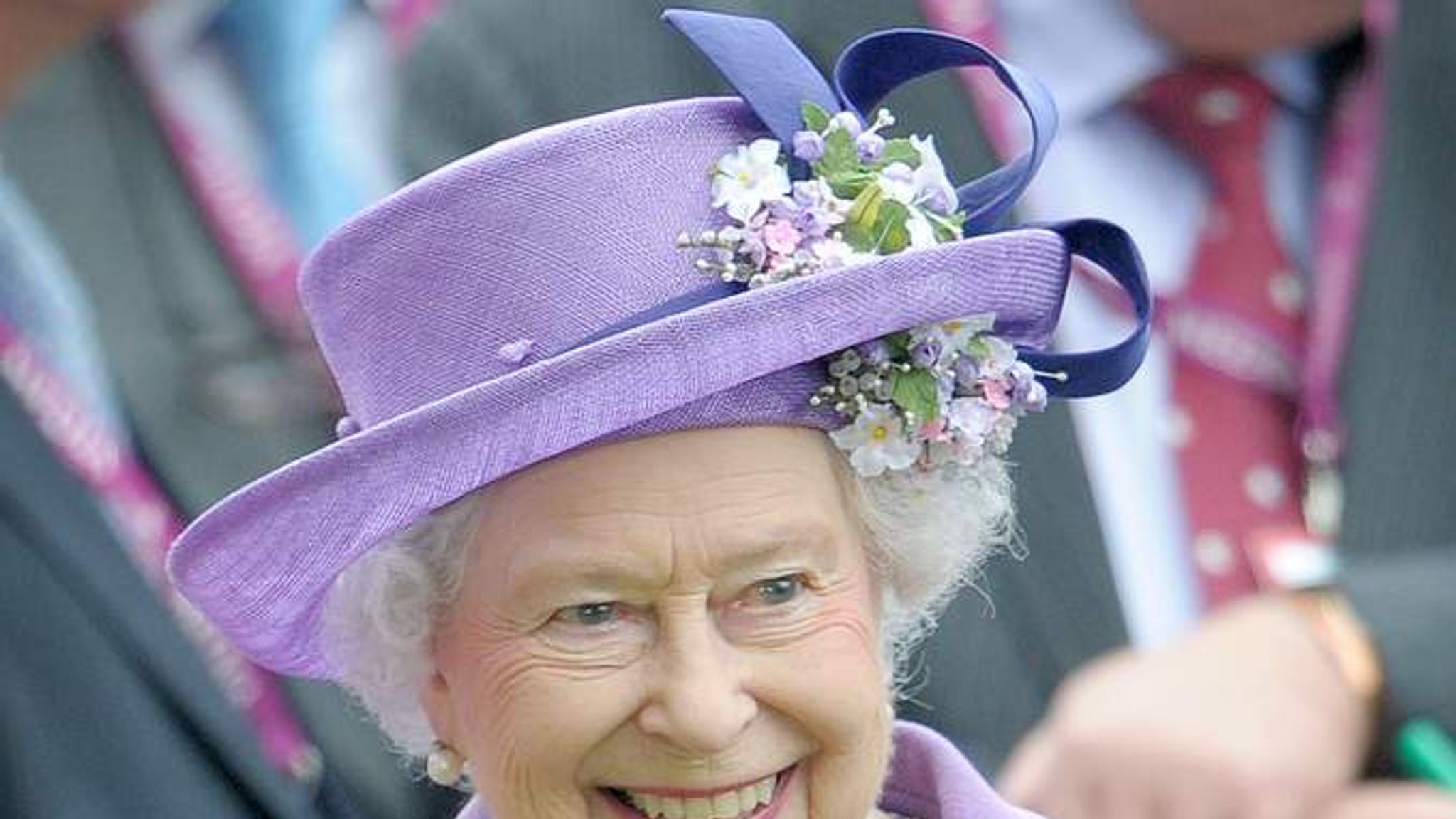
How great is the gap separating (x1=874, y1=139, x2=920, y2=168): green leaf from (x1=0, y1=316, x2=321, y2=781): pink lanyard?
1.09m

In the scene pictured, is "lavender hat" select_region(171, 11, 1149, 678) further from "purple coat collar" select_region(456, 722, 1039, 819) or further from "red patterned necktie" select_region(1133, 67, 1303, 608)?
"red patterned necktie" select_region(1133, 67, 1303, 608)

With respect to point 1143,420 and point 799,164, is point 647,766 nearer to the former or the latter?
point 799,164

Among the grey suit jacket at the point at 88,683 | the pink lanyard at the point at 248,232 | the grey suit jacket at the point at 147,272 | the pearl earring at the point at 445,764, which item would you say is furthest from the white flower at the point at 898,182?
the pink lanyard at the point at 248,232

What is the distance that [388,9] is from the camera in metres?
5.31

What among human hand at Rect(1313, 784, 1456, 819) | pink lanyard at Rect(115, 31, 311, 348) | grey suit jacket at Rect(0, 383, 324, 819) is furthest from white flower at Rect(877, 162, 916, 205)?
pink lanyard at Rect(115, 31, 311, 348)

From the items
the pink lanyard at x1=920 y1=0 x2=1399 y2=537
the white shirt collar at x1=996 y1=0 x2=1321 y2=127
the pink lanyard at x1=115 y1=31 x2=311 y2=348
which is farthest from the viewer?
the pink lanyard at x1=115 y1=31 x2=311 y2=348

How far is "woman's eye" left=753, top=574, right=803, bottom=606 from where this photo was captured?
3.18 m

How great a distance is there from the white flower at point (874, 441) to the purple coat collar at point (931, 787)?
331mm

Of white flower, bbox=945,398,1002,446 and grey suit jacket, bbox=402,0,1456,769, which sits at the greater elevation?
white flower, bbox=945,398,1002,446

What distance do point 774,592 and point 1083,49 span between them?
130cm

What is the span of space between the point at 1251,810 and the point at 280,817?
909 mm

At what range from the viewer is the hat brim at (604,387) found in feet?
10.1

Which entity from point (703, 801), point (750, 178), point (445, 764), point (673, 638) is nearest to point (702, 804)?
point (703, 801)

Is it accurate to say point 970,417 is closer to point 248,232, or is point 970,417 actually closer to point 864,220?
point 864,220
